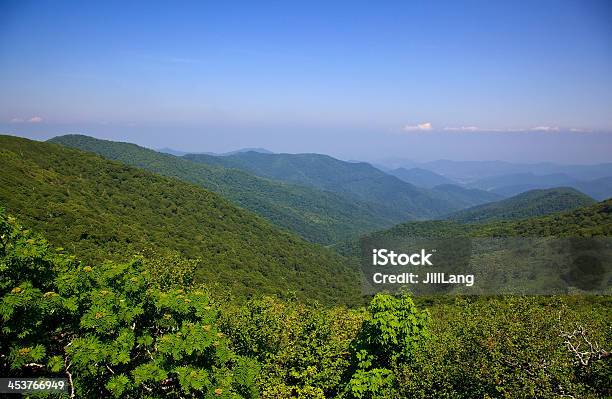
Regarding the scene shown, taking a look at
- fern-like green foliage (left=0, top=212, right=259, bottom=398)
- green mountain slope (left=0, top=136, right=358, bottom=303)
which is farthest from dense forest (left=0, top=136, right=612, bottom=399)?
green mountain slope (left=0, top=136, right=358, bottom=303)

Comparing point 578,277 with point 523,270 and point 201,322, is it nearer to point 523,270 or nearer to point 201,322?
point 523,270

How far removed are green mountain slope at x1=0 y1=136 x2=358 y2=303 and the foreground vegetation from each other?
115 ft

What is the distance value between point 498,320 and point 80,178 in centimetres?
8267

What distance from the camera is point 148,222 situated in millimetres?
74250

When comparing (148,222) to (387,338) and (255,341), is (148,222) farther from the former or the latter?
(387,338)

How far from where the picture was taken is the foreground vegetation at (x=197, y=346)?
1101 centimetres

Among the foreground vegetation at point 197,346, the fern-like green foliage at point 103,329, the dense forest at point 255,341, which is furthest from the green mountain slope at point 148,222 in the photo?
the foreground vegetation at point 197,346

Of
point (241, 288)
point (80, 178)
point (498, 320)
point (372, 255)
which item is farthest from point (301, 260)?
point (498, 320)

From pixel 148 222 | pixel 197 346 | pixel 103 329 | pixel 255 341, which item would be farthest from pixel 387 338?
pixel 148 222

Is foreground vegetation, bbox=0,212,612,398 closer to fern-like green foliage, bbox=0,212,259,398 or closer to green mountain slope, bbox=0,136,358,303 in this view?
fern-like green foliage, bbox=0,212,259,398

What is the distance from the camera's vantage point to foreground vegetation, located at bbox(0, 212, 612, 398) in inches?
433

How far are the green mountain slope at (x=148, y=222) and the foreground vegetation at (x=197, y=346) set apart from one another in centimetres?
3503

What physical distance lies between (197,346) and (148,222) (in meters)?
68.9

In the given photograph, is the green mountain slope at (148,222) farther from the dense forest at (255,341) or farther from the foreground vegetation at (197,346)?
the foreground vegetation at (197,346)
